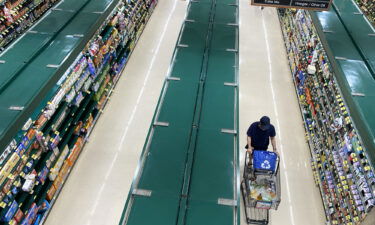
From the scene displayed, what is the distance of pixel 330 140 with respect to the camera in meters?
6.20

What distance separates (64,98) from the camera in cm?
624

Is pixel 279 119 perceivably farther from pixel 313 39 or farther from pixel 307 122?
pixel 313 39

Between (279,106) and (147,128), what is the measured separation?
12.2 ft

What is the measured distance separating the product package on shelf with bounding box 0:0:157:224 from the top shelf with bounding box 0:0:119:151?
10.1 inches

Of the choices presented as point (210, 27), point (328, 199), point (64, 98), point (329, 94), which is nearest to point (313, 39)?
point (329, 94)

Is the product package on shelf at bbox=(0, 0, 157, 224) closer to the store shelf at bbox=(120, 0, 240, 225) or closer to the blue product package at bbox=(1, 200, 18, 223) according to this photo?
the blue product package at bbox=(1, 200, 18, 223)

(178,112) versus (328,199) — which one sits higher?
(178,112)

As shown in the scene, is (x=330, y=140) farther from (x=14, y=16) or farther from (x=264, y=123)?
(x=14, y=16)

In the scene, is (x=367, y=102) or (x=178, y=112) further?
(x=178, y=112)

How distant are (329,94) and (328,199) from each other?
84.9 inches

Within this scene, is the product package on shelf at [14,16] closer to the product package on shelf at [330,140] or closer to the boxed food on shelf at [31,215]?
the boxed food on shelf at [31,215]

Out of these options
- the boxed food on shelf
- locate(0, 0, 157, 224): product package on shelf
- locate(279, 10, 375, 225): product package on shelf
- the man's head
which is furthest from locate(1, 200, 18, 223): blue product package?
locate(279, 10, 375, 225): product package on shelf

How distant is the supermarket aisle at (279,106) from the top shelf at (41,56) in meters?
4.39

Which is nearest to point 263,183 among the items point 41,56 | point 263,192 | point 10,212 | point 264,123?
point 263,192
